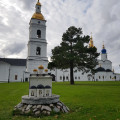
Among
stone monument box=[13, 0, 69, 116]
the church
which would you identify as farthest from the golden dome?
stone monument box=[13, 0, 69, 116]

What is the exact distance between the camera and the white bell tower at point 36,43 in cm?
4041

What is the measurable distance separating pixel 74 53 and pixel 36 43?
622 inches

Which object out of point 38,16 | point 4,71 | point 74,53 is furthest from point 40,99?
point 4,71

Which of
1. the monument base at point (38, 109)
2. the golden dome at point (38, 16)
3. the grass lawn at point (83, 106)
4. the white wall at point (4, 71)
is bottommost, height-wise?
the grass lawn at point (83, 106)

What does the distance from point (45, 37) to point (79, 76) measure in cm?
3626

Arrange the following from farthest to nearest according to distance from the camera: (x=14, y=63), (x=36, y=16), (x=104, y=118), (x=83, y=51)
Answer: (x=14, y=63) → (x=36, y=16) → (x=83, y=51) → (x=104, y=118)

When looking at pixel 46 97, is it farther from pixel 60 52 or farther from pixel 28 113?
pixel 60 52

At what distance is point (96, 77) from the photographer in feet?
247

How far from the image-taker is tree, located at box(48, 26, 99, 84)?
2777 cm

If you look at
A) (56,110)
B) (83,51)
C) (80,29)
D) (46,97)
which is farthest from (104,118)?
(80,29)

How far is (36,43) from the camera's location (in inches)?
1601

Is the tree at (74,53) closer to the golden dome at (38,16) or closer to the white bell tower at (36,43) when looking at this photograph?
the white bell tower at (36,43)

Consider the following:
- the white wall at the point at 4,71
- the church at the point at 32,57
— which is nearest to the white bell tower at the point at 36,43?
the church at the point at 32,57

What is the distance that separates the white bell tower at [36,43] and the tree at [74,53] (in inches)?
425
